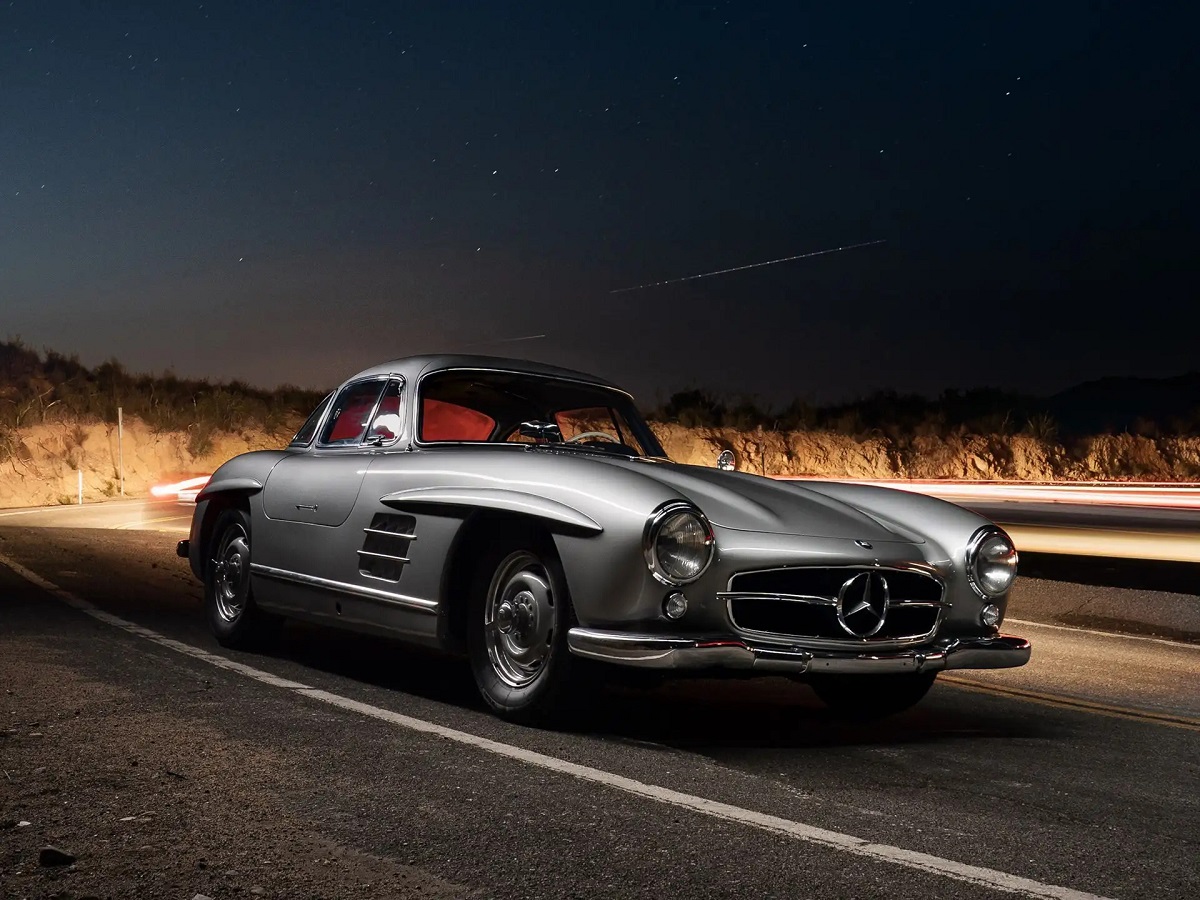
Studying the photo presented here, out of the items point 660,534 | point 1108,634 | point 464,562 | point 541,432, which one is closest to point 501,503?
point 464,562

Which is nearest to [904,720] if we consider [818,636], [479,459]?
[818,636]

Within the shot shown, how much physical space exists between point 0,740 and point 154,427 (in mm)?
36277

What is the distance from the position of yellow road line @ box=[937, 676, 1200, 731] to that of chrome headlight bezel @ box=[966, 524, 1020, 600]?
122 cm

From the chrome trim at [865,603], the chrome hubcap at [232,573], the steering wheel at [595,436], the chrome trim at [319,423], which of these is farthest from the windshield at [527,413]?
the chrome trim at [865,603]

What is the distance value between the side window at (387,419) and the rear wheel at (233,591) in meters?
1.32

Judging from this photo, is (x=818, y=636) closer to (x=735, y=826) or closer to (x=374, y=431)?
(x=735, y=826)

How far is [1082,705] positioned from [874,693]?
1339 millimetres

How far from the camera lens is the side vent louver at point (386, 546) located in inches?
256

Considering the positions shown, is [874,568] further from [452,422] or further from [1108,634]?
[1108,634]

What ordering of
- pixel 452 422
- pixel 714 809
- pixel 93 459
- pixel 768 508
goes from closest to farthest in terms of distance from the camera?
pixel 714 809
pixel 768 508
pixel 452 422
pixel 93 459

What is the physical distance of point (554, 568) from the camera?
5758mm

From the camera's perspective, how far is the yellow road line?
6766 mm

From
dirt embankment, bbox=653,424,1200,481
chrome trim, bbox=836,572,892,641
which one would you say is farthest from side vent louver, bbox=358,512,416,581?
dirt embankment, bbox=653,424,1200,481

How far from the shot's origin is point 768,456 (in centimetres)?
4953
